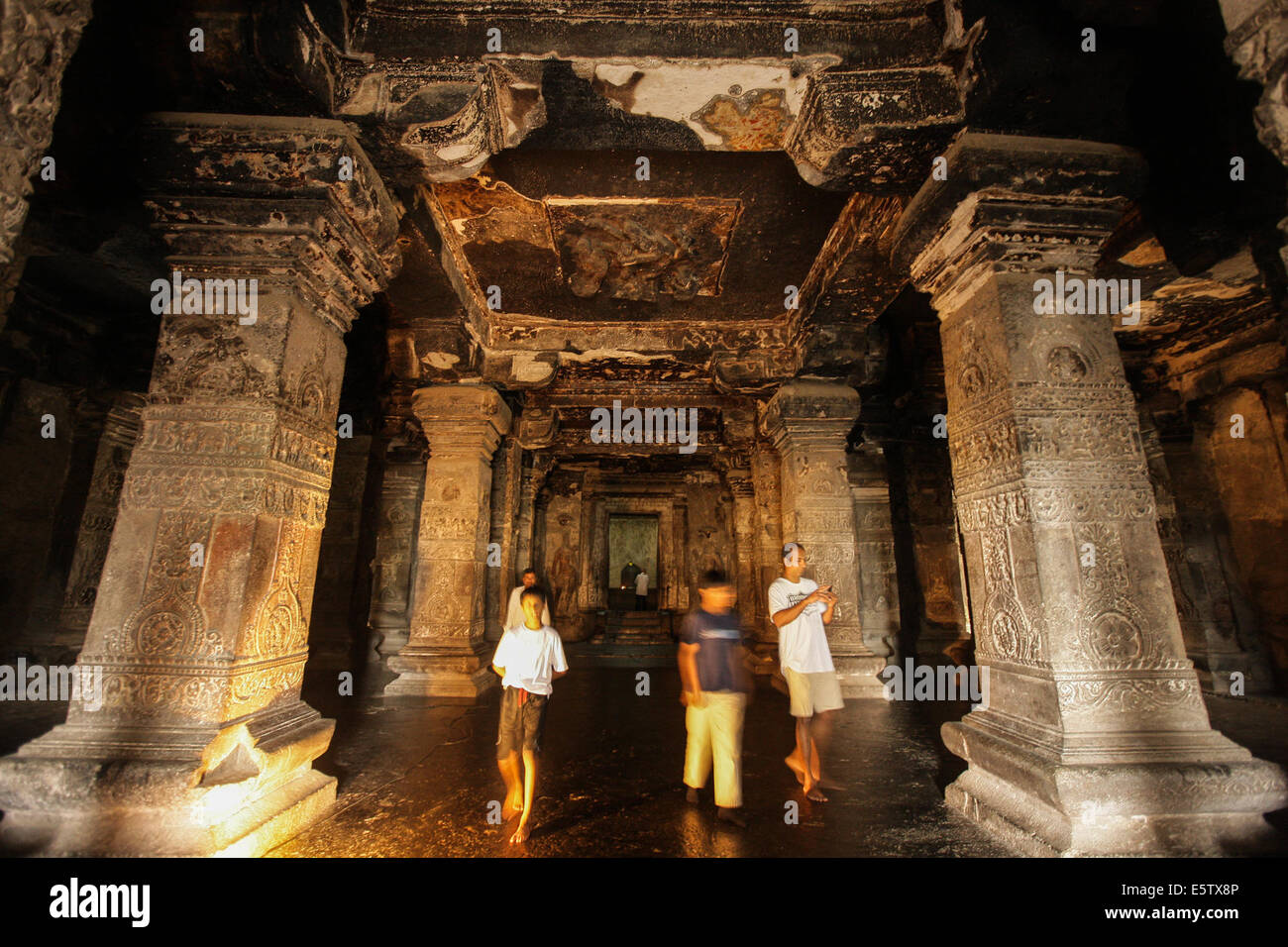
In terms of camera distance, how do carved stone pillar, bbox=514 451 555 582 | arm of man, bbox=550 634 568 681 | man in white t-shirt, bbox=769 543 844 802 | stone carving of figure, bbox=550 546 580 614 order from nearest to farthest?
arm of man, bbox=550 634 568 681 < man in white t-shirt, bbox=769 543 844 802 < carved stone pillar, bbox=514 451 555 582 < stone carving of figure, bbox=550 546 580 614

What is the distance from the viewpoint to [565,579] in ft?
41.3

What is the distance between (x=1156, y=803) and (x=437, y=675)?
545cm

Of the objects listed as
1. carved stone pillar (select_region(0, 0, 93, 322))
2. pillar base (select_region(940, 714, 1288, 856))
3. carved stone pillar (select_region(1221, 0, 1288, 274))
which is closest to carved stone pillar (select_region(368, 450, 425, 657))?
carved stone pillar (select_region(0, 0, 93, 322))

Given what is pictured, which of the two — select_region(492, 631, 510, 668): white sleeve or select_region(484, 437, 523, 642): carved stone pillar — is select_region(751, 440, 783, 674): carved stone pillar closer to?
select_region(484, 437, 523, 642): carved stone pillar

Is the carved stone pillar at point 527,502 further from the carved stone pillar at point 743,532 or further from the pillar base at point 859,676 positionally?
the pillar base at point 859,676

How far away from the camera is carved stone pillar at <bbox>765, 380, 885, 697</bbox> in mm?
5980

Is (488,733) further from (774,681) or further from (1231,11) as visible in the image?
(1231,11)

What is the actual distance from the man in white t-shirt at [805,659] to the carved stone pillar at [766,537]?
4101mm

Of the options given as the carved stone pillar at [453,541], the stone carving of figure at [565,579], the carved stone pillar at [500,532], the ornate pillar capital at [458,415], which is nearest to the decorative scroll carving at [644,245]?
the ornate pillar capital at [458,415]

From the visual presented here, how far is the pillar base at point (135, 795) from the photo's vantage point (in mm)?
2088

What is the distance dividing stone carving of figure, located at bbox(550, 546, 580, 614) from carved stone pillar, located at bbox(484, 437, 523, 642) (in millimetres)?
5029

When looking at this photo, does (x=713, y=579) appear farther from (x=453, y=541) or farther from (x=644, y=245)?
(x=453, y=541)

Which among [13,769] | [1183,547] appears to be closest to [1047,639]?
[13,769]

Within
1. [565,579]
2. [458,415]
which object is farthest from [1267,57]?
[565,579]
